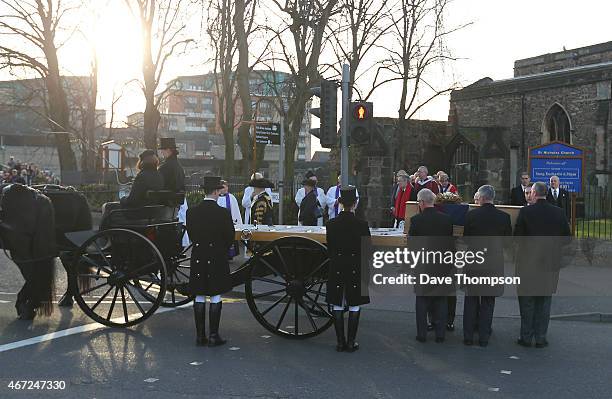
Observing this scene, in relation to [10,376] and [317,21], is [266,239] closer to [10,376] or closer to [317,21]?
[10,376]

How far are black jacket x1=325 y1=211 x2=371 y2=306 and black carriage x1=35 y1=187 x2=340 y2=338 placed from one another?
23 centimetres

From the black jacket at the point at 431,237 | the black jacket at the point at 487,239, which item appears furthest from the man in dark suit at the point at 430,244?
the black jacket at the point at 487,239

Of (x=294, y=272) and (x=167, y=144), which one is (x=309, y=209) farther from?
(x=294, y=272)

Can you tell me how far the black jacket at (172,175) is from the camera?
29.2ft

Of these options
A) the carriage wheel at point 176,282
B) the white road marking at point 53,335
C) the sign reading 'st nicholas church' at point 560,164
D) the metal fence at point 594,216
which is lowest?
the white road marking at point 53,335

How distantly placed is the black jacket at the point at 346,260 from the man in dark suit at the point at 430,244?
32.8 inches

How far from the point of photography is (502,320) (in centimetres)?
891

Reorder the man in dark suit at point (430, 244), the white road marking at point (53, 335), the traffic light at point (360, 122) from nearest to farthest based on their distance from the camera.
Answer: the white road marking at point (53, 335)
the man in dark suit at point (430, 244)
the traffic light at point (360, 122)

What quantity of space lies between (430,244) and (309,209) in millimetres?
5964

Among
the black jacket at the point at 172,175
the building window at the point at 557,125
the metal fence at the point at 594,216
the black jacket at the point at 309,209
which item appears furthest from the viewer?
the building window at the point at 557,125

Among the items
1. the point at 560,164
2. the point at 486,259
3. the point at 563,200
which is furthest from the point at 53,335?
the point at 560,164

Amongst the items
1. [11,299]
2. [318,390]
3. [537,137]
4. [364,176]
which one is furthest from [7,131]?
[318,390]

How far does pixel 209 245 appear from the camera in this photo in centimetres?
722

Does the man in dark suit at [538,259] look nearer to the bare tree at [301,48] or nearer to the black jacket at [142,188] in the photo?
the black jacket at [142,188]
